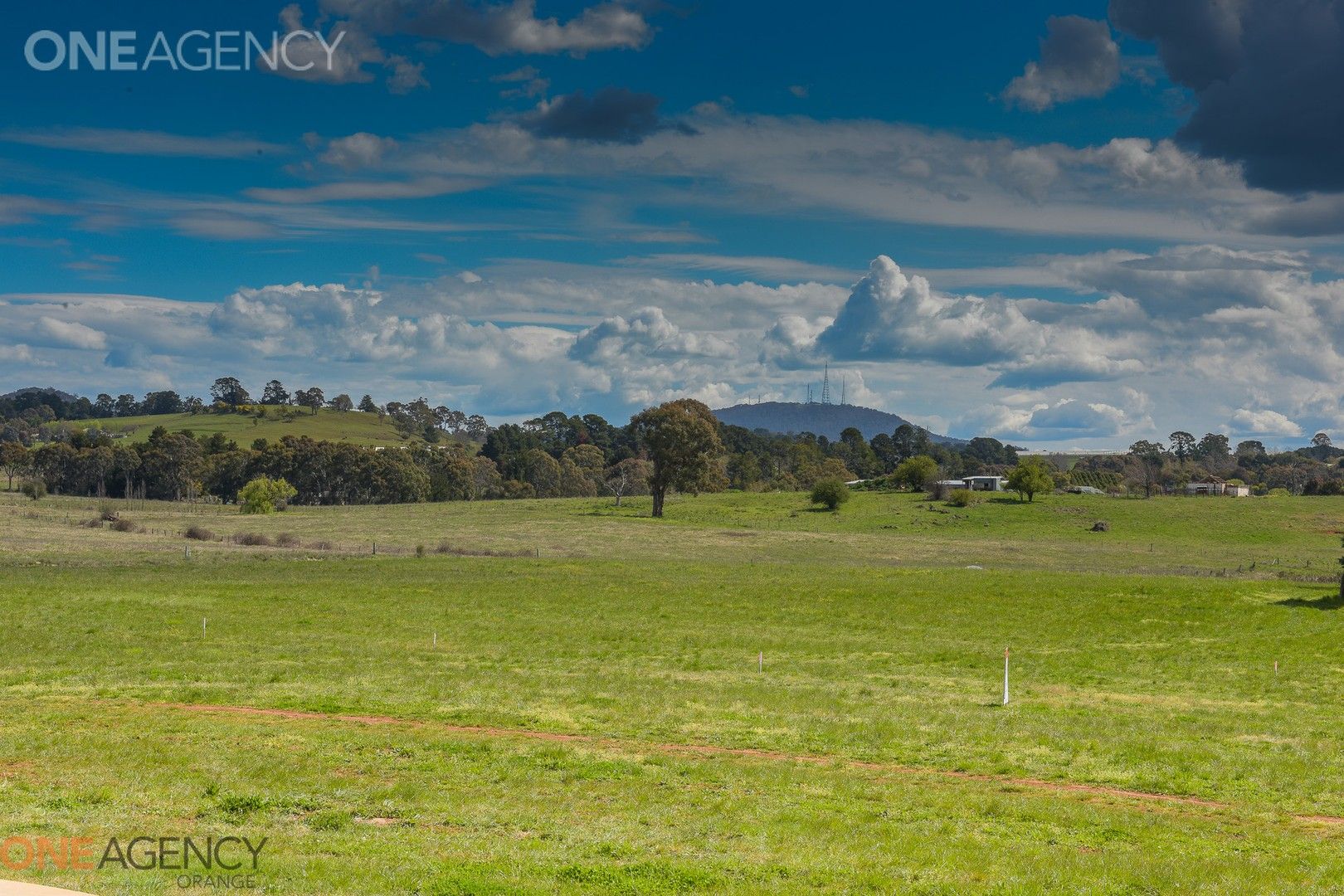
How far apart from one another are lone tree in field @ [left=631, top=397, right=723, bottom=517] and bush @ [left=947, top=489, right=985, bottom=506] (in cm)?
3123

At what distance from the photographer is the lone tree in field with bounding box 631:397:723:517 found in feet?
405

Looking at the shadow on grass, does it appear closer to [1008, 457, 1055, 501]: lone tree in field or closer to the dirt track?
the dirt track

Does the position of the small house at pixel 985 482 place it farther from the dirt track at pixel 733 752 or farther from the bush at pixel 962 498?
the dirt track at pixel 733 752

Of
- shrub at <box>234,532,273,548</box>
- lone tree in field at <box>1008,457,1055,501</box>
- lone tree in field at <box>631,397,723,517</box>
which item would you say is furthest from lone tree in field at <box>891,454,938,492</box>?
shrub at <box>234,532,273,548</box>

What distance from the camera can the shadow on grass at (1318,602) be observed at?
48469 millimetres

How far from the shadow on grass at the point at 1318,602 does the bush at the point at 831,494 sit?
279 ft

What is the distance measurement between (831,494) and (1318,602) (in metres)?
86.8

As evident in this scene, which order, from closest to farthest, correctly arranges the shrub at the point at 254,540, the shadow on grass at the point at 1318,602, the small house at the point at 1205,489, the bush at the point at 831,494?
1. the shadow on grass at the point at 1318,602
2. the shrub at the point at 254,540
3. the bush at the point at 831,494
4. the small house at the point at 1205,489

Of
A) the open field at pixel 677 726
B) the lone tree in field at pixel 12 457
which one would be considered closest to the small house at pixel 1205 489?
the open field at pixel 677 726

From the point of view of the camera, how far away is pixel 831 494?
13575 cm

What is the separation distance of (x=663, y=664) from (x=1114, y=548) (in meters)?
78.6

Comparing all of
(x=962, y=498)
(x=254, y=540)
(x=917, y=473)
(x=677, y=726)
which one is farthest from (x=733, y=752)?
(x=917, y=473)

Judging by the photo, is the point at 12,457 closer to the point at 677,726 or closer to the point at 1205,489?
the point at 677,726

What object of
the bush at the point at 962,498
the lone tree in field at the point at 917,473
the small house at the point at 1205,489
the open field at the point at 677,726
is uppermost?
the lone tree in field at the point at 917,473
